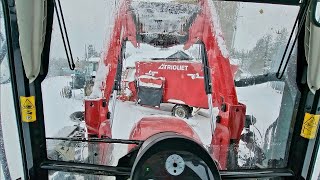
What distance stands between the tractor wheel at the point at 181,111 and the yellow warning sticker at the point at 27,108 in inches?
31.8

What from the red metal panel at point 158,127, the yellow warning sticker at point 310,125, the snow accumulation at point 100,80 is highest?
the snow accumulation at point 100,80

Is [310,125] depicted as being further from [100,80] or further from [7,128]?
[7,128]

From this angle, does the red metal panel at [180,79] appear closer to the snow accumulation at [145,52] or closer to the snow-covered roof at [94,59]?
the snow accumulation at [145,52]

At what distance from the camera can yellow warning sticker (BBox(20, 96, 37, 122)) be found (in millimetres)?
1689

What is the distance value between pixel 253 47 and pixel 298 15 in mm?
288

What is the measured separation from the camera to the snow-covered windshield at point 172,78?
69.7 inches

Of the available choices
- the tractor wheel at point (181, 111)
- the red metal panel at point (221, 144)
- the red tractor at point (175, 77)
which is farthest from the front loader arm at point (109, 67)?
the red metal panel at point (221, 144)

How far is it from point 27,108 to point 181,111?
2.90 feet

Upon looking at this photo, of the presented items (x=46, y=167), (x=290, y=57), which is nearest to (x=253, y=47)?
(x=290, y=57)

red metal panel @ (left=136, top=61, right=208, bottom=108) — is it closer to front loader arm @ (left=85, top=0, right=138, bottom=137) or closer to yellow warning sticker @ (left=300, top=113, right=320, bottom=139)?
front loader arm @ (left=85, top=0, right=138, bottom=137)

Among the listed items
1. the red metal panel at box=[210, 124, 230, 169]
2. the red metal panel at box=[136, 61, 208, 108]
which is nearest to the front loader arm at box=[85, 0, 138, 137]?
the red metal panel at box=[136, 61, 208, 108]

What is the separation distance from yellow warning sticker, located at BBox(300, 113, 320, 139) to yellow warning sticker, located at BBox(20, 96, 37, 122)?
1.56 metres

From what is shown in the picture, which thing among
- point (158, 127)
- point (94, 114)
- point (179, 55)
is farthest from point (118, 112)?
point (179, 55)

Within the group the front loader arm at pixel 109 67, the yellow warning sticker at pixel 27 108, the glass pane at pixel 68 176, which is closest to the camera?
the yellow warning sticker at pixel 27 108
